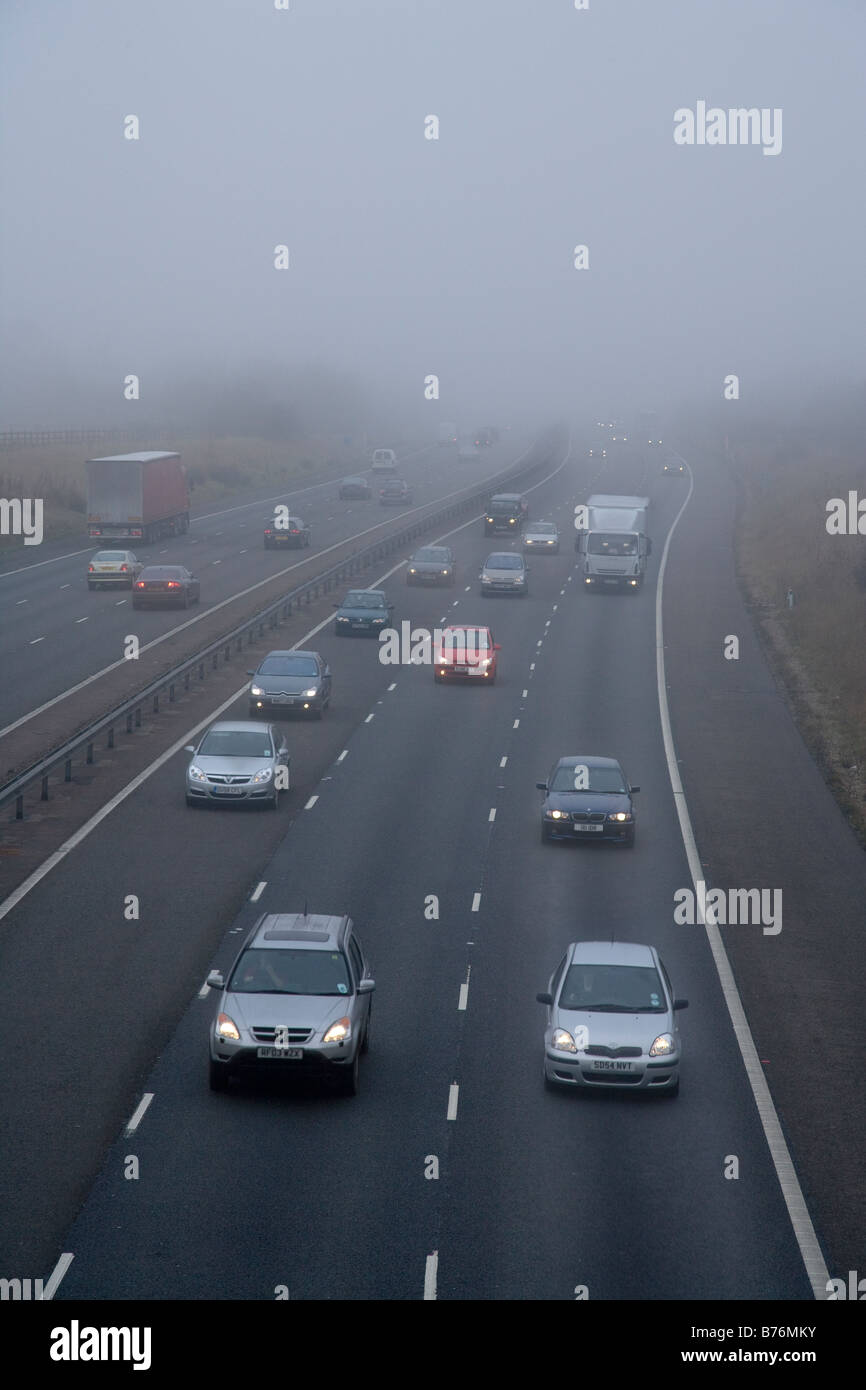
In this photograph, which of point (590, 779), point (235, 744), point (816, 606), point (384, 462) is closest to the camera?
point (590, 779)

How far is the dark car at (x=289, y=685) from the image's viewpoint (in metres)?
37.3

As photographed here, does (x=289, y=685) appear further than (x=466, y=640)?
No

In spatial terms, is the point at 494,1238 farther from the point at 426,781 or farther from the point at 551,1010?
the point at 426,781

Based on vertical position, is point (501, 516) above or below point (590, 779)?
above

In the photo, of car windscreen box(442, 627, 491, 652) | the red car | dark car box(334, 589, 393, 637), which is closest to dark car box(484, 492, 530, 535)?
dark car box(334, 589, 393, 637)

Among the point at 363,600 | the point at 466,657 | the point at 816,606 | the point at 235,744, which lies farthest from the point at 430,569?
the point at 235,744

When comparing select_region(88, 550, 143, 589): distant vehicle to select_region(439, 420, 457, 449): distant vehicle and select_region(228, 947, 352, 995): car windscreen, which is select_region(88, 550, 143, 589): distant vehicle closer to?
select_region(228, 947, 352, 995): car windscreen

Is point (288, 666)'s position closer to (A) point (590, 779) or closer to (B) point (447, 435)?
(A) point (590, 779)

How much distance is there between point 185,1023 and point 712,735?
70.9 feet

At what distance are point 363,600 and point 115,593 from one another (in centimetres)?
1244

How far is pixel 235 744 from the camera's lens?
99.0ft

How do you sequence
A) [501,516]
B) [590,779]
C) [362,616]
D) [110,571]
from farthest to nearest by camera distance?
[501,516] < [110,571] < [362,616] < [590,779]

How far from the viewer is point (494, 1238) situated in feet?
44.4

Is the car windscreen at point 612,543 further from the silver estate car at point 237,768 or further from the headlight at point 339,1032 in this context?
the headlight at point 339,1032
